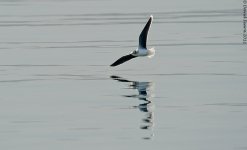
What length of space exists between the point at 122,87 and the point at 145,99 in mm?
2922

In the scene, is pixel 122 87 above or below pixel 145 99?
above

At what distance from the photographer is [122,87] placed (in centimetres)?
3431

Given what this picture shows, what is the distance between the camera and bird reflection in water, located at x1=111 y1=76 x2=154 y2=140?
26.9 metres

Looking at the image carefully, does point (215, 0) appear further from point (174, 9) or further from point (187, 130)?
point (187, 130)

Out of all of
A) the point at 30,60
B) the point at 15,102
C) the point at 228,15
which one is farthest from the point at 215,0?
the point at 15,102

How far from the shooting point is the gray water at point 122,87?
83.5ft

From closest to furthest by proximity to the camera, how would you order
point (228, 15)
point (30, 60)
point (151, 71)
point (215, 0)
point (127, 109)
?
point (127, 109) < point (151, 71) < point (30, 60) < point (228, 15) < point (215, 0)

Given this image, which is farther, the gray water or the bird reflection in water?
the bird reflection in water

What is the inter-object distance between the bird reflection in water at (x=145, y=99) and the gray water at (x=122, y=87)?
33 millimetres

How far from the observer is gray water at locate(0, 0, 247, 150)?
25.4 metres

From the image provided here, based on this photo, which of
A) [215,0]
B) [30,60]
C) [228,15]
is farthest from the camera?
[215,0]

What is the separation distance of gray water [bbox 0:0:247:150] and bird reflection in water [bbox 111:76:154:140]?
0.03m

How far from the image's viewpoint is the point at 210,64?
39.9 m

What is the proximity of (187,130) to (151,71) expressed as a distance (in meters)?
12.8
